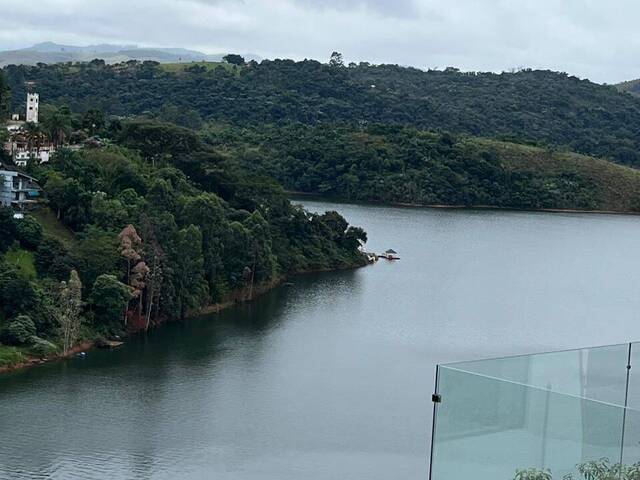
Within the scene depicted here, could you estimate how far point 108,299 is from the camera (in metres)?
24.7

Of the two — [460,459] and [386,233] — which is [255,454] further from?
[386,233]

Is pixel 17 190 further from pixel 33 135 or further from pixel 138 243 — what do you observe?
pixel 33 135

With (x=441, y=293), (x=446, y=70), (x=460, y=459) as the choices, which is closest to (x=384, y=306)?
(x=441, y=293)

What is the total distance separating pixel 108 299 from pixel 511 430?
65.6 feet

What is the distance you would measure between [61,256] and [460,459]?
2102cm

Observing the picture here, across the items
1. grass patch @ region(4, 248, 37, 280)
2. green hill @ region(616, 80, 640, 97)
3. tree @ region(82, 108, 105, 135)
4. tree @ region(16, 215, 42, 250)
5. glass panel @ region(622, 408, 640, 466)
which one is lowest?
grass patch @ region(4, 248, 37, 280)

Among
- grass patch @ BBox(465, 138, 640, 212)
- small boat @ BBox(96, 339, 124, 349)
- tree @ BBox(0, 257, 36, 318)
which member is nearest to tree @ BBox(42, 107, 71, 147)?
small boat @ BBox(96, 339, 124, 349)

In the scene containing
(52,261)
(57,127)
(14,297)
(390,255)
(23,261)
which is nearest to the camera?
(14,297)

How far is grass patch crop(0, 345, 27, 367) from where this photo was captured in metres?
21.4

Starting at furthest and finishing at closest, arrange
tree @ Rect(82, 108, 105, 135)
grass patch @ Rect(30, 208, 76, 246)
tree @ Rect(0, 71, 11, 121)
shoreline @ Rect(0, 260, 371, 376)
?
tree @ Rect(82, 108, 105, 135) → tree @ Rect(0, 71, 11, 121) → grass patch @ Rect(30, 208, 76, 246) → shoreline @ Rect(0, 260, 371, 376)

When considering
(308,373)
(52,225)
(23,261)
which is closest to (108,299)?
(23,261)

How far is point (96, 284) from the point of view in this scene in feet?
81.3

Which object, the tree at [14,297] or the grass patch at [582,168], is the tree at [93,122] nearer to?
the tree at [14,297]

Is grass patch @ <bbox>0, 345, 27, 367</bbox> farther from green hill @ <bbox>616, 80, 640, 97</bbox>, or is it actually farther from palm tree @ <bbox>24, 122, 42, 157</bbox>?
green hill @ <bbox>616, 80, 640, 97</bbox>
